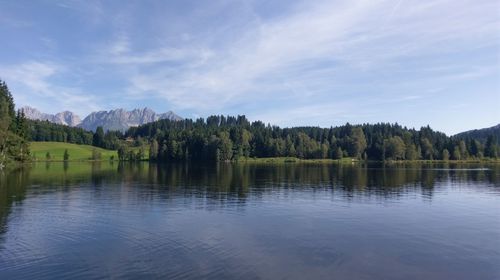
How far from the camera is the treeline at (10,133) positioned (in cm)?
13850

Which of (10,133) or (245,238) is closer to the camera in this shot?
(245,238)

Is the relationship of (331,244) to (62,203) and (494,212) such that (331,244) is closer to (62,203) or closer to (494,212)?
(494,212)

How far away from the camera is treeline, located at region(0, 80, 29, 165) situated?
454 feet

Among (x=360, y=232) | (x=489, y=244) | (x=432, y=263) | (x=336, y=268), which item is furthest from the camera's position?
(x=360, y=232)

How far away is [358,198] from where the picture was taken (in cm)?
7100

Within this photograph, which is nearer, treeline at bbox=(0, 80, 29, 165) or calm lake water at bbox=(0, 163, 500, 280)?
calm lake water at bbox=(0, 163, 500, 280)

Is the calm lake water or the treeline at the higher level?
the treeline

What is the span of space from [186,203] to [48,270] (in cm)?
3451

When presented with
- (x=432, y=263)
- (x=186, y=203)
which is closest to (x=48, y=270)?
(x=432, y=263)

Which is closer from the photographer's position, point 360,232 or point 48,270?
point 48,270

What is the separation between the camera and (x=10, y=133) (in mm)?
140250

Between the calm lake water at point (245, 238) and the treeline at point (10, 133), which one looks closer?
the calm lake water at point (245, 238)

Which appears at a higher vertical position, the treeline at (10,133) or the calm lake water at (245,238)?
the treeline at (10,133)

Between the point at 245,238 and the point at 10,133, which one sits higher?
the point at 10,133
